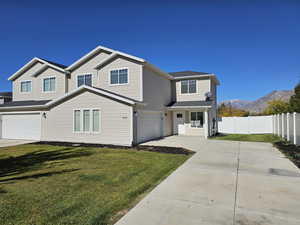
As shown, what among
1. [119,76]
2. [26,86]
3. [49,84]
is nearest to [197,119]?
[119,76]

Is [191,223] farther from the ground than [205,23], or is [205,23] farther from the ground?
[205,23]

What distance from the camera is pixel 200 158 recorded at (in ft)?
25.3

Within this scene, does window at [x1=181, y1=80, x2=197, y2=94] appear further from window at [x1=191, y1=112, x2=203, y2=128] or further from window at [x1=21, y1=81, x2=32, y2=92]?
window at [x1=21, y1=81, x2=32, y2=92]

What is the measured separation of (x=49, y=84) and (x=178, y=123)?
44.1ft

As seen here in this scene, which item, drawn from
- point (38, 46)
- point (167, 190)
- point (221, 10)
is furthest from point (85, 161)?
point (38, 46)

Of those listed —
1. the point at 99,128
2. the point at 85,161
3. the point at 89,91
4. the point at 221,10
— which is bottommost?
the point at 85,161

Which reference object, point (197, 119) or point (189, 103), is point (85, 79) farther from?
point (197, 119)

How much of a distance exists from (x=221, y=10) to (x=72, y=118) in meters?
13.1

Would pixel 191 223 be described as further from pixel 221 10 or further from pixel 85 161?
pixel 221 10

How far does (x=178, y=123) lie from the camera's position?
17375mm

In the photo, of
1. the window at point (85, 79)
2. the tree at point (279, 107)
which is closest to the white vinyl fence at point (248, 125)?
the tree at point (279, 107)

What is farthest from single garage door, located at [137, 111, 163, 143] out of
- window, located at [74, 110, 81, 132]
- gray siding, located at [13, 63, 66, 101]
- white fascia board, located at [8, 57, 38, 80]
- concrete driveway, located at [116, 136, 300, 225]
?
white fascia board, located at [8, 57, 38, 80]

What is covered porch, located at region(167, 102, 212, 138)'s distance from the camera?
15328mm

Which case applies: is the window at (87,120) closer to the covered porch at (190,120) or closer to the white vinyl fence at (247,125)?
the covered porch at (190,120)
